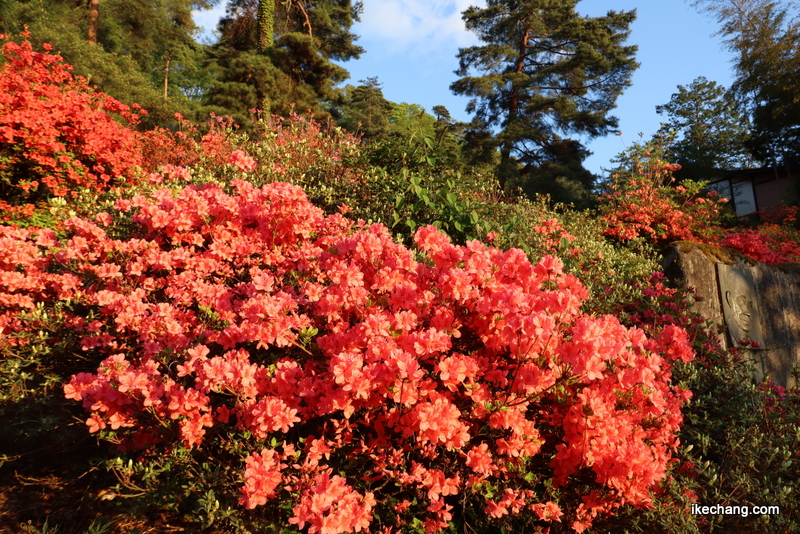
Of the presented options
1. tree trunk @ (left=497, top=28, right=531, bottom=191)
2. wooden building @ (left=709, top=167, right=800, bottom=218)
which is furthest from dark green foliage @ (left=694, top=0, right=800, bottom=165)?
tree trunk @ (left=497, top=28, right=531, bottom=191)

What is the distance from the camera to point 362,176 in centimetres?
433

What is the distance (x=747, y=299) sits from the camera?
→ 453 cm

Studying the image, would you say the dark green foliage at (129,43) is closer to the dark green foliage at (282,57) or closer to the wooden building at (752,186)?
the dark green foliage at (282,57)

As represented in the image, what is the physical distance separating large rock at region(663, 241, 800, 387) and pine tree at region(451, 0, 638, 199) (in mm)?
12465

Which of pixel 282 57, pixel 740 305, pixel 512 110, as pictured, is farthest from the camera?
pixel 512 110

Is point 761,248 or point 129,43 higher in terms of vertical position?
point 129,43

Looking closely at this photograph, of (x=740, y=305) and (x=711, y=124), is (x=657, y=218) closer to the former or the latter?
(x=740, y=305)

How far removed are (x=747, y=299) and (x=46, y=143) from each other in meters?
7.67

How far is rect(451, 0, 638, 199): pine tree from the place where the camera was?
56.2 feet

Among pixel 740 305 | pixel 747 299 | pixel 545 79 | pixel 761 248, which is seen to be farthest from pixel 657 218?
pixel 545 79

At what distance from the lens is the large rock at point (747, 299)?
4.29 metres

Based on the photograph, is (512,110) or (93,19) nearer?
(93,19)

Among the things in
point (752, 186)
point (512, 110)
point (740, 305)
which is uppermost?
point (512, 110)

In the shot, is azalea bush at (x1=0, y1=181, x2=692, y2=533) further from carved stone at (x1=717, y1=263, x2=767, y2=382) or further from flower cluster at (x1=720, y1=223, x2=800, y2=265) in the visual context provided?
flower cluster at (x1=720, y1=223, x2=800, y2=265)
